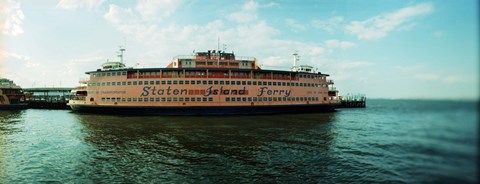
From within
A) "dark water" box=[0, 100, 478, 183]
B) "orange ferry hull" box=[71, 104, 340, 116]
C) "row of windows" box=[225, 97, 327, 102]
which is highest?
"row of windows" box=[225, 97, 327, 102]

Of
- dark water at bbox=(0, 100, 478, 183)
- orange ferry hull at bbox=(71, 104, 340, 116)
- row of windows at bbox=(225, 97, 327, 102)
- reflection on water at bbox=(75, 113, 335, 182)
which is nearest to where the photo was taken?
dark water at bbox=(0, 100, 478, 183)

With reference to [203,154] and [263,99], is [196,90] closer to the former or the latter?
[263,99]

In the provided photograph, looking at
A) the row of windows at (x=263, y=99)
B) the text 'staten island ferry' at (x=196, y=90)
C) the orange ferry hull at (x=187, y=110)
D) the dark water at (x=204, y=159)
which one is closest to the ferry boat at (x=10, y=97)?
the text 'staten island ferry' at (x=196, y=90)

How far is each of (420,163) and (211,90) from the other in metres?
41.7

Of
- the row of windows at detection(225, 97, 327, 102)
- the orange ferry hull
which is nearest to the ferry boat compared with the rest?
the orange ferry hull

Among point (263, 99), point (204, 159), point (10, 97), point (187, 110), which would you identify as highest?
point (10, 97)

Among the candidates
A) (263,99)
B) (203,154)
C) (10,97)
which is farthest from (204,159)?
(10,97)

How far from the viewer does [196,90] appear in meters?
43.8

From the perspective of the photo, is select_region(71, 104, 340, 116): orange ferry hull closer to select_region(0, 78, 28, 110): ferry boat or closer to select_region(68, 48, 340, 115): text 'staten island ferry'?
select_region(68, 48, 340, 115): text 'staten island ferry'

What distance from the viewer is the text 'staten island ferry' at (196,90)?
4325 centimetres

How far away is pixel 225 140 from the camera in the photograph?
20875mm

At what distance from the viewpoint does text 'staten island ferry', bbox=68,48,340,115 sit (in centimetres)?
4325

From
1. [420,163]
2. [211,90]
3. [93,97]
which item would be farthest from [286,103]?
[420,163]

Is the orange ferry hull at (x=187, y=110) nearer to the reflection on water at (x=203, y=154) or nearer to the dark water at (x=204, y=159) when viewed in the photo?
the reflection on water at (x=203, y=154)
